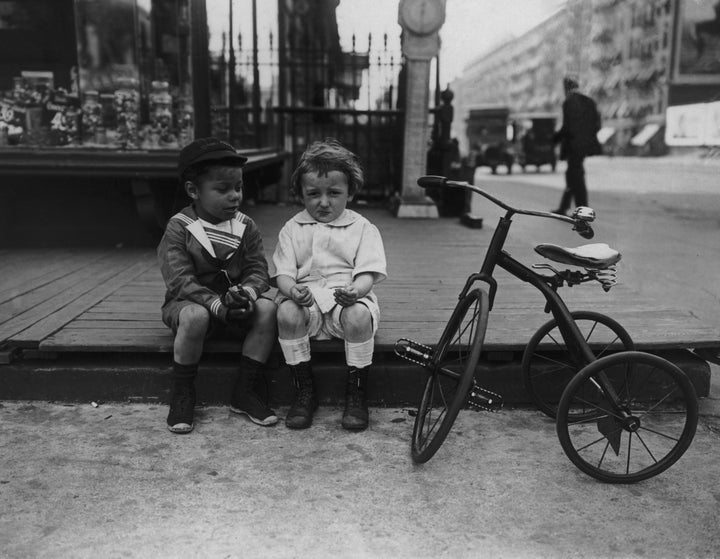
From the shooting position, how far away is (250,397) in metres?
3.27

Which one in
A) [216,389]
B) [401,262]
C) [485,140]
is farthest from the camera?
[485,140]

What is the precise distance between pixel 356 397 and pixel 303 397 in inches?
9.7

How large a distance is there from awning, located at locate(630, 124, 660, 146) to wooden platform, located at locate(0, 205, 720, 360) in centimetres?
4661

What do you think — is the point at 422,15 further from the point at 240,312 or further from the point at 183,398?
the point at 183,398

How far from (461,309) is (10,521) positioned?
1835 millimetres

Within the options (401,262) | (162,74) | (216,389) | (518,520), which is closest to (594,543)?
(518,520)

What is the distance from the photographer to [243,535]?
90.7 inches

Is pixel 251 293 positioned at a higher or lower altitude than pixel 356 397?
higher

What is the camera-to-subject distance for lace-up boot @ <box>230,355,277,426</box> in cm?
322

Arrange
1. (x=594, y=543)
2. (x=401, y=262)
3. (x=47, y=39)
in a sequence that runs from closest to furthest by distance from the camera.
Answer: (x=594, y=543) → (x=401, y=262) → (x=47, y=39)

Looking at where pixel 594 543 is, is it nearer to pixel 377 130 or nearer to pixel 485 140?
pixel 377 130

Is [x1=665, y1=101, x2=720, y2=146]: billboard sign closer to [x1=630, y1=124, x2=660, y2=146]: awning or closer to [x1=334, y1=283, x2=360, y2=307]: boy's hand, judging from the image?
[x1=630, y1=124, x2=660, y2=146]: awning

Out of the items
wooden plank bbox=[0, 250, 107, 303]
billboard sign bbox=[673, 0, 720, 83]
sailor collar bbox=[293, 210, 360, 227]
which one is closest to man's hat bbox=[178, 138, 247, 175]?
sailor collar bbox=[293, 210, 360, 227]

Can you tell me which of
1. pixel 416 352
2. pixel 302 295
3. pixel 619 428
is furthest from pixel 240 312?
pixel 619 428
